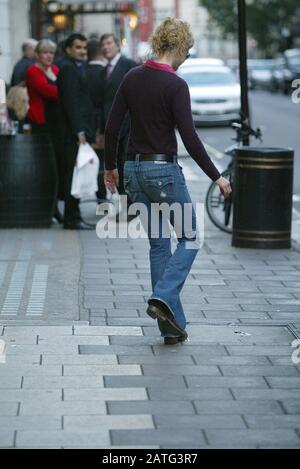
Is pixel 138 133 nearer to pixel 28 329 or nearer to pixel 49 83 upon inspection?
pixel 28 329

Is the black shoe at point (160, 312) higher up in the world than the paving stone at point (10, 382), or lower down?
higher up

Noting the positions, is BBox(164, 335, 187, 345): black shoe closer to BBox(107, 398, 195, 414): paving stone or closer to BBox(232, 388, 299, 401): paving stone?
BBox(232, 388, 299, 401): paving stone

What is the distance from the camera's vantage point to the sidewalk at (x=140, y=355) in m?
5.16

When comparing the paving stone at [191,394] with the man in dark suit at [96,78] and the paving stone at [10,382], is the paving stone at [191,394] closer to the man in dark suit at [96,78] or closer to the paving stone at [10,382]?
the paving stone at [10,382]

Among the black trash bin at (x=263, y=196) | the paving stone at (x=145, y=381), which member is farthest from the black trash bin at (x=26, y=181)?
the paving stone at (x=145, y=381)

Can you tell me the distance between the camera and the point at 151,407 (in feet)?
18.1

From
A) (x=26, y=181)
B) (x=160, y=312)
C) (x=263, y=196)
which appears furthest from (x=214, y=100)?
(x=160, y=312)

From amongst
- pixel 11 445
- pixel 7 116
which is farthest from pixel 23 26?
pixel 11 445

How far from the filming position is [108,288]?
27.8ft

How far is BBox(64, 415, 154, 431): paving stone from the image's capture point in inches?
203

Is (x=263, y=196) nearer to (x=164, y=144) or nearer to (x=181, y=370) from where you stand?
(x=164, y=144)

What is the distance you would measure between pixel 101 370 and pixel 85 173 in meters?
5.22

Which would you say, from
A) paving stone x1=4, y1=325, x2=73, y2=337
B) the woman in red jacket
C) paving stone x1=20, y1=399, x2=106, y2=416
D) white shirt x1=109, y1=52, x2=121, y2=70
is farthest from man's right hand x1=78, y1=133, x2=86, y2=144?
paving stone x1=20, y1=399, x2=106, y2=416

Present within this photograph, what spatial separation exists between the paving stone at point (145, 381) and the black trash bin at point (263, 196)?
4.21 m
